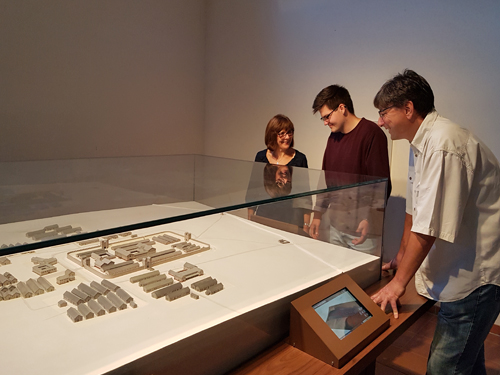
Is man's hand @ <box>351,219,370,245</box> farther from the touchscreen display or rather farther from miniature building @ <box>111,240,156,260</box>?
miniature building @ <box>111,240,156,260</box>

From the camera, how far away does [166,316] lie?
1.27 m

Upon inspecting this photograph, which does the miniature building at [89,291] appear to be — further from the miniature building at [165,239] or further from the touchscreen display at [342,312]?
the touchscreen display at [342,312]

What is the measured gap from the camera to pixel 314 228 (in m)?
1.91

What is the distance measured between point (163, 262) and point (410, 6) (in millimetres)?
3018

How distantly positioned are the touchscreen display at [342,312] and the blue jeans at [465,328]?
412 mm

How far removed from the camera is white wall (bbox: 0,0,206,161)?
3877mm

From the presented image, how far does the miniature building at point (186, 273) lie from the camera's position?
1.56 m

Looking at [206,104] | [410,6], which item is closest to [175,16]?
[206,104]

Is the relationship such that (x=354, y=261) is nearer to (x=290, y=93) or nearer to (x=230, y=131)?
(x=290, y=93)

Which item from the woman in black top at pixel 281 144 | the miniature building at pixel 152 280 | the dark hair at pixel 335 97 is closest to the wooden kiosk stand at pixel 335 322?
the miniature building at pixel 152 280

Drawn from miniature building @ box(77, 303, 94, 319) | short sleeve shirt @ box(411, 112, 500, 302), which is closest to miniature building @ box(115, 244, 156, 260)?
miniature building @ box(77, 303, 94, 319)

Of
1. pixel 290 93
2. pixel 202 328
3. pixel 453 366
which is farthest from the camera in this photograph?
pixel 290 93

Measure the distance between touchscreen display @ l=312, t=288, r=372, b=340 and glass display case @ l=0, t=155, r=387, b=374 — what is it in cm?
13

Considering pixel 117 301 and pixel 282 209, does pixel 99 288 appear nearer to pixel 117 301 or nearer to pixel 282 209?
pixel 117 301
